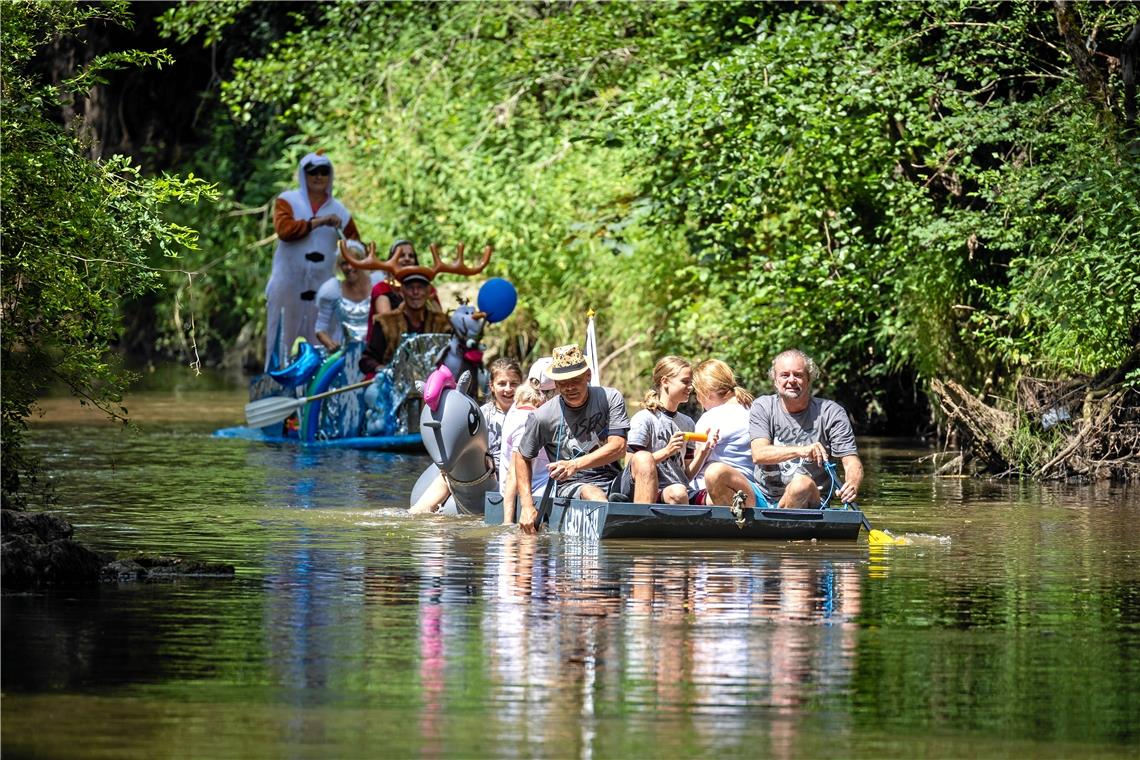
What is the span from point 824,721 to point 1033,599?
12.0 feet

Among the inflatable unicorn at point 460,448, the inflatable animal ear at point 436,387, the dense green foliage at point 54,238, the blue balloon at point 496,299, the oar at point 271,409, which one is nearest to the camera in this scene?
the dense green foliage at point 54,238

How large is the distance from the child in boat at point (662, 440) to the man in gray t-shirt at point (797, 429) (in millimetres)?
468

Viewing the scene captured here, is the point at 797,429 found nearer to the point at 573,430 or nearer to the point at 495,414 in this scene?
the point at 573,430

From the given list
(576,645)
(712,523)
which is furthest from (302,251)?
(576,645)

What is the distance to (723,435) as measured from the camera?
46.0 feet

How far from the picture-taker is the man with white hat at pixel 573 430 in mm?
13680

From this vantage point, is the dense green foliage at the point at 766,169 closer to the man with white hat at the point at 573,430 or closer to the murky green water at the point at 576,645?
the murky green water at the point at 576,645

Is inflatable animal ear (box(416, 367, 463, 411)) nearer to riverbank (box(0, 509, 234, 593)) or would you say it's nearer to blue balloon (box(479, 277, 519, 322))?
blue balloon (box(479, 277, 519, 322))

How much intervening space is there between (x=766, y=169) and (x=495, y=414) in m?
6.48

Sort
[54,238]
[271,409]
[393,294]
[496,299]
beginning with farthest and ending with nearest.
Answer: [271,409]
[393,294]
[496,299]
[54,238]

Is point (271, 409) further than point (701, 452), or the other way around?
point (271, 409)

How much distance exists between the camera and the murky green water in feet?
24.3

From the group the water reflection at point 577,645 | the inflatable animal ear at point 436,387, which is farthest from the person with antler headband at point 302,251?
the water reflection at point 577,645

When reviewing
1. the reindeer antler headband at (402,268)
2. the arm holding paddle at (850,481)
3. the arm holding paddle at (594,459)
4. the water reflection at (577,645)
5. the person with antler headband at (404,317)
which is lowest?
the water reflection at (577,645)
